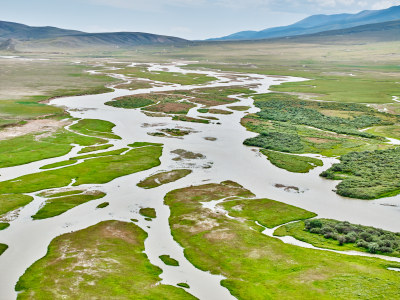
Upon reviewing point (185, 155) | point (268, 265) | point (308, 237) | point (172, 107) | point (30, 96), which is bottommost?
point (308, 237)

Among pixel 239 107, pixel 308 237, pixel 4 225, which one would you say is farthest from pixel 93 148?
pixel 239 107

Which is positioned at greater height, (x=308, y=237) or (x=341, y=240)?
(x=341, y=240)

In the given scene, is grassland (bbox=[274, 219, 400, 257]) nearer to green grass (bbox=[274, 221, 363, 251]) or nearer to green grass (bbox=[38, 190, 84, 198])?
green grass (bbox=[274, 221, 363, 251])

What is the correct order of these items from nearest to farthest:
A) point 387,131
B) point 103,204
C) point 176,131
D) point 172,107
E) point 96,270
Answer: point 96,270
point 103,204
point 176,131
point 387,131
point 172,107

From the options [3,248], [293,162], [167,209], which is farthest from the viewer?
[293,162]

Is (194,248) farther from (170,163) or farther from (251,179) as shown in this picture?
(170,163)

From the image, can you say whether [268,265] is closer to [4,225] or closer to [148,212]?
[148,212]

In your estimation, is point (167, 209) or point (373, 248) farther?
point (167, 209)
